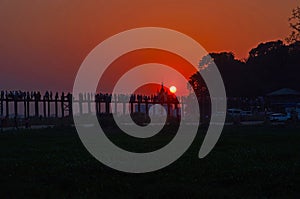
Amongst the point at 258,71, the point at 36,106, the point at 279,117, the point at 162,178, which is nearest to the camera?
the point at 162,178

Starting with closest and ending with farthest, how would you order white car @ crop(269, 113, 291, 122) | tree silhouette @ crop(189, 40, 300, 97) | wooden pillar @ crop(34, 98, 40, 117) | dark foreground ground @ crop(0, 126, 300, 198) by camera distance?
dark foreground ground @ crop(0, 126, 300, 198)
wooden pillar @ crop(34, 98, 40, 117)
white car @ crop(269, 113, 291, 122)
tree silhouette @ crop(189, 40, 300, 97)

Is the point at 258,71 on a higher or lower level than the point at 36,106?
higher

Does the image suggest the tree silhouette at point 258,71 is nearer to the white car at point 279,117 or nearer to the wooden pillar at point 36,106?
the white car at point 279,117

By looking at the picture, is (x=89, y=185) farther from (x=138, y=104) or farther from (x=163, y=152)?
(x=138, y=104)

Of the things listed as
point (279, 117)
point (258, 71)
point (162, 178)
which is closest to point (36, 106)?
point (279, 117)

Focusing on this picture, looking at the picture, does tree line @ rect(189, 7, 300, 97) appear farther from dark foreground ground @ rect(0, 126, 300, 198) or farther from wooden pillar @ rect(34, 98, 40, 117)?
dark foreground ground @ rect(0, 126, 300, 198)

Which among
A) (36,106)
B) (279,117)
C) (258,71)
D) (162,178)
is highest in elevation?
(258,71)

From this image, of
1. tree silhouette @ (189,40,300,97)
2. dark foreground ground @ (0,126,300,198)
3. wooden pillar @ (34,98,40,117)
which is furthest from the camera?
tree silhouette @ (189,40,300,97)

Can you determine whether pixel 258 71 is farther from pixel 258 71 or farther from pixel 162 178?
pixel 162 178

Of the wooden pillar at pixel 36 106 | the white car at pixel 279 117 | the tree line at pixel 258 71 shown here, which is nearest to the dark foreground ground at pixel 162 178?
the wooden pillar at pixel 36 106

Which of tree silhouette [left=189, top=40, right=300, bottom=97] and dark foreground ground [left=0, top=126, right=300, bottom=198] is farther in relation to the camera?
tree silhouette [left=189, top=40, right=300, bottom=97]

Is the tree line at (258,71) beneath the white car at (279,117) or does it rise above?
above

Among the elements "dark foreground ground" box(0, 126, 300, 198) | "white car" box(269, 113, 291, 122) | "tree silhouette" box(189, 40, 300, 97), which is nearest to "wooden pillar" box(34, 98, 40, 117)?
"white car" box(269, 113, 291, 122)

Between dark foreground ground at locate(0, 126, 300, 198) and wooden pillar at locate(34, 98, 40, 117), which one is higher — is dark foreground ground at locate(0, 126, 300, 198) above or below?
below
